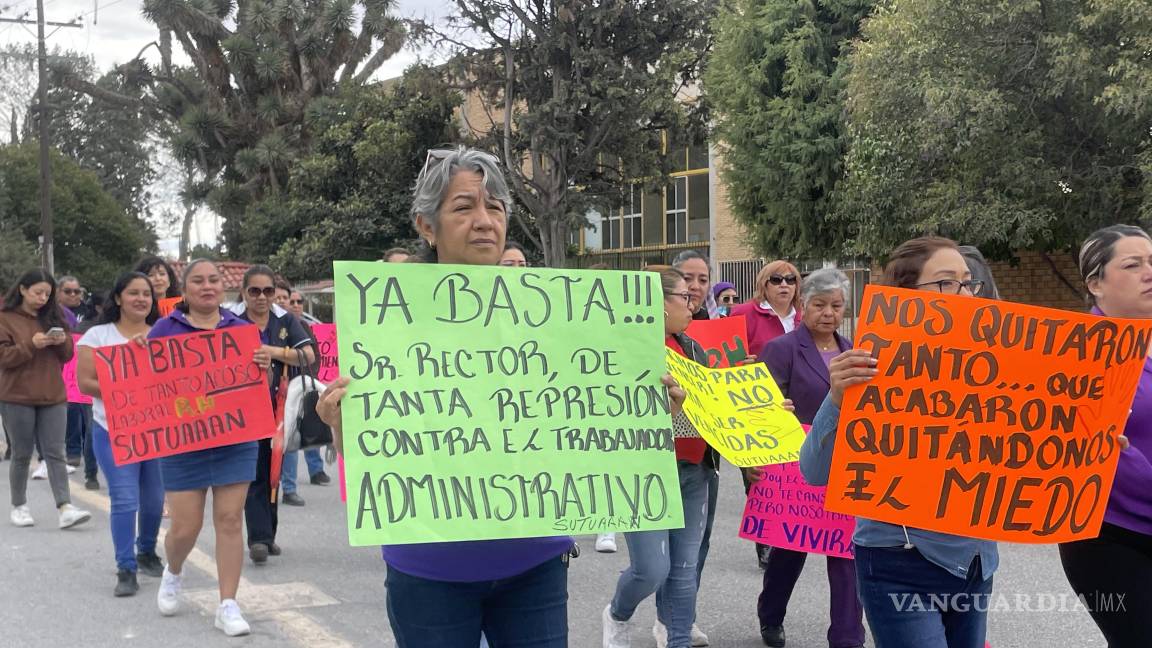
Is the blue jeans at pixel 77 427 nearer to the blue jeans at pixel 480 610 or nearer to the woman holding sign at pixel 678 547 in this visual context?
the woman holding sign at pixel 678 547

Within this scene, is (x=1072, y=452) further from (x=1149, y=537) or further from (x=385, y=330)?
(x=385, y=330)

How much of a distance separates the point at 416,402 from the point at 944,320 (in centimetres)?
135

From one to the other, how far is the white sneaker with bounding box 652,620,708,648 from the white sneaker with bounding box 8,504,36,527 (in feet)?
17.4

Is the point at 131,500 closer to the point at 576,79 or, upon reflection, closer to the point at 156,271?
the point at 156,271

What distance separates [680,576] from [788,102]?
65.0 ft

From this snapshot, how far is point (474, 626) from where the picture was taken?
2.57 m

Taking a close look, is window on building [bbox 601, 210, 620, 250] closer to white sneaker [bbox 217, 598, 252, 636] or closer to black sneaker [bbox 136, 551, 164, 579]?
black sneaker [bbox 136, 551, 164, 579]

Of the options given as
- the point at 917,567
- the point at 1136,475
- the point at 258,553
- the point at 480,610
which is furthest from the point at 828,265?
the point at 480,610

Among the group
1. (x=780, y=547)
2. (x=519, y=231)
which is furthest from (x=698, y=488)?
(x=519, y=231)

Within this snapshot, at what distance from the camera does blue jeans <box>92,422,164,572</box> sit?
6.25 metres

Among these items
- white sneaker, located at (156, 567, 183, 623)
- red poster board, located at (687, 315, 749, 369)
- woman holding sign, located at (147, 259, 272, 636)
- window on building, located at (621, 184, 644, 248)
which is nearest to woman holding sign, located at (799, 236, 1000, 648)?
red poster board, located at (687, 315, 749, 369)

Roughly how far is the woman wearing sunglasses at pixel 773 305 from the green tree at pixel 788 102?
15772 mm

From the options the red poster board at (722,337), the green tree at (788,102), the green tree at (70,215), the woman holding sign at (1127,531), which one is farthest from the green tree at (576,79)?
the green tree at (70,215)

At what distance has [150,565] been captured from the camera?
659 centimetres
